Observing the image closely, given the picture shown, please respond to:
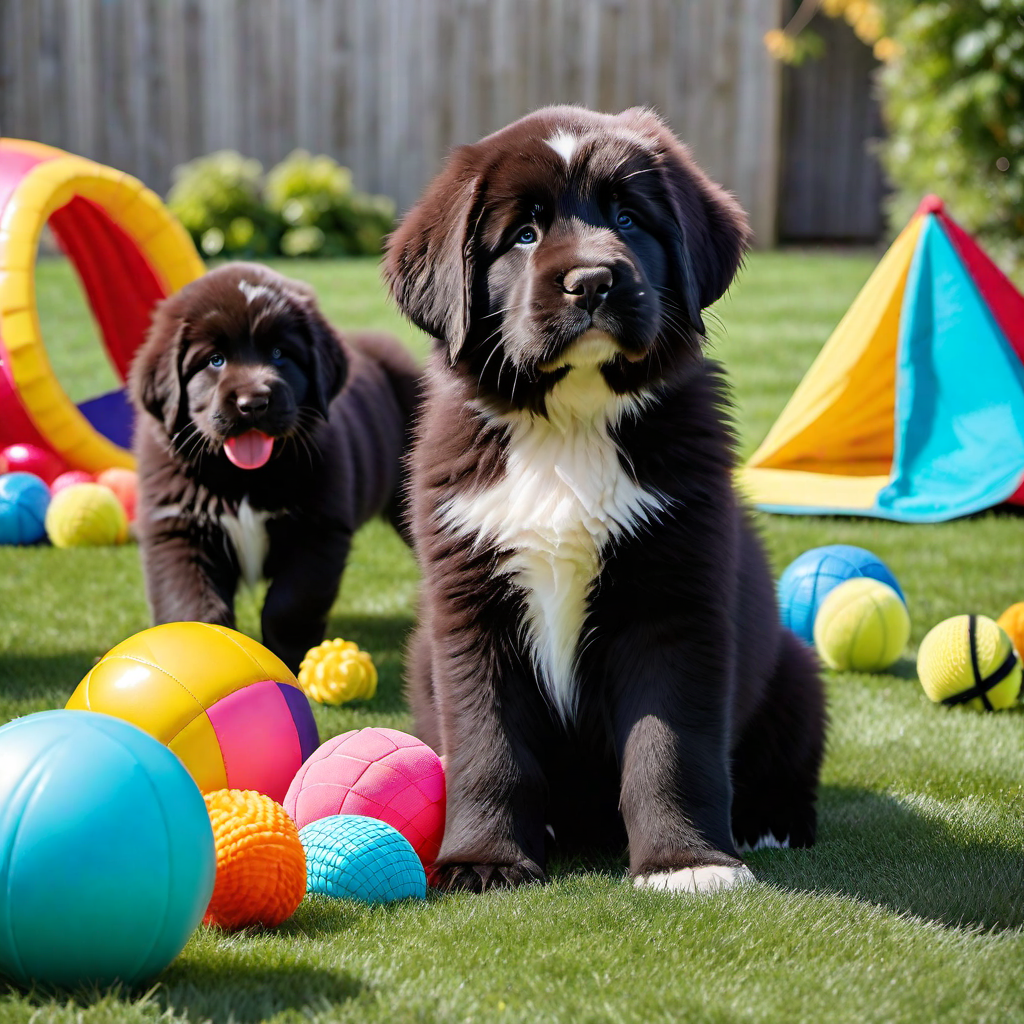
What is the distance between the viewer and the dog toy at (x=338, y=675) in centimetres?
422

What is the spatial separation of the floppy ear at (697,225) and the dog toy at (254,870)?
135 cm

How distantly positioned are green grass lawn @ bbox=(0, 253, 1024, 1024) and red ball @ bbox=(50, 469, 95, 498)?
6.07ft

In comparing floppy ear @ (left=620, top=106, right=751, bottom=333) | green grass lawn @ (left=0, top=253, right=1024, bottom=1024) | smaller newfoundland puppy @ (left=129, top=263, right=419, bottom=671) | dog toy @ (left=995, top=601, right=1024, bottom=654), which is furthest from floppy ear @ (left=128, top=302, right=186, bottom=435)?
dog toy @ (left=995, top=601, right=1024, bottom=654)

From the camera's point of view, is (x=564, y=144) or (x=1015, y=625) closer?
(x=564, y=144)

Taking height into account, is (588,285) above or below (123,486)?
above

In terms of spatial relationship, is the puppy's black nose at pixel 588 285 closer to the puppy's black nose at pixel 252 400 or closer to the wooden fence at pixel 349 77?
the puppy's black nose at pixel 252 400

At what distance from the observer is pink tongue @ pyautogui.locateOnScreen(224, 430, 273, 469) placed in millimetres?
4480

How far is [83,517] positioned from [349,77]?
10371 mm

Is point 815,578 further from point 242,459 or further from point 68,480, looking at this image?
point 68,480

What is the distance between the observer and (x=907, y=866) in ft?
9.57

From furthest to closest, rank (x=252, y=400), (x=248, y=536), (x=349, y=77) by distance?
(x=349, y=77)
(x=248, y=536)
(x=252, y=400)

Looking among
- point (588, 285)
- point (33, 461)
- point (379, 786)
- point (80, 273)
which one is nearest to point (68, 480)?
point (33, 461)

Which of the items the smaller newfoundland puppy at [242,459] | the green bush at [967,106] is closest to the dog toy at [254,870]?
the smaller newfoundland puppy at [242,459]

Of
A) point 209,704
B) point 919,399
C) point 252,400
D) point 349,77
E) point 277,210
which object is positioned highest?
point 349,77
